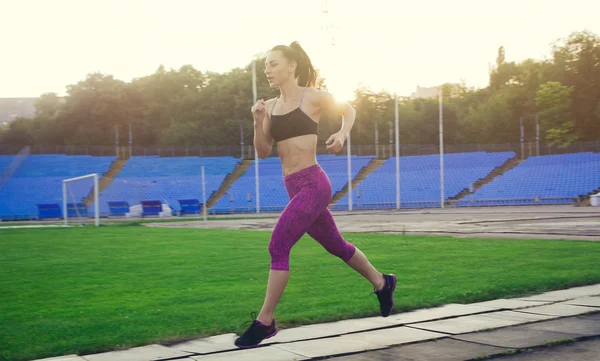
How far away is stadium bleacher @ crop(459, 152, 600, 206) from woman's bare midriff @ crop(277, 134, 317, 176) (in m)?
36.0

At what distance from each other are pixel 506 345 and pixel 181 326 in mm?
2291

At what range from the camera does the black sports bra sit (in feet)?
13.3

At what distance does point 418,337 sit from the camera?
4.12 metres

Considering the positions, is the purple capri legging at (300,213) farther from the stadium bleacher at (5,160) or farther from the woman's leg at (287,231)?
the stadium bleacher at (5,160)

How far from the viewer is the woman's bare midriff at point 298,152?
4062 mm

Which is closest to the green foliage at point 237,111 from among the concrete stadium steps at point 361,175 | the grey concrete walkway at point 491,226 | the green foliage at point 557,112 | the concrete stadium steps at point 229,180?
the green foliage at point 557,112

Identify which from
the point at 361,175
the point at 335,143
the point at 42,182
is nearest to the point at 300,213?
the point at 335,143

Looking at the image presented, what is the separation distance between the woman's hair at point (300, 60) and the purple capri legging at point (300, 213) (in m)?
0.63

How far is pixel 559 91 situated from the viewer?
53.2m

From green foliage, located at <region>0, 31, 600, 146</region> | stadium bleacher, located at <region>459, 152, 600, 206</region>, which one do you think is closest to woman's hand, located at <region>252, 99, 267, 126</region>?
stadium bleacher, located at <region>459, 152, 600, 206</region>

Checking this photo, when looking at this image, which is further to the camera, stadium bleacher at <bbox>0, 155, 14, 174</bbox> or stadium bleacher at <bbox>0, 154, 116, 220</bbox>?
stadium bleacher at <bbox>0, 155, 14, 174</bbox>

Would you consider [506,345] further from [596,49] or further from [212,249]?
[596,49]

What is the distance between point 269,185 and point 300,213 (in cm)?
Answer: 4234

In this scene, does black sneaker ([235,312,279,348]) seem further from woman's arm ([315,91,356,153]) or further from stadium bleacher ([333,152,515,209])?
stadium bleacher ([333,152,515,209])
